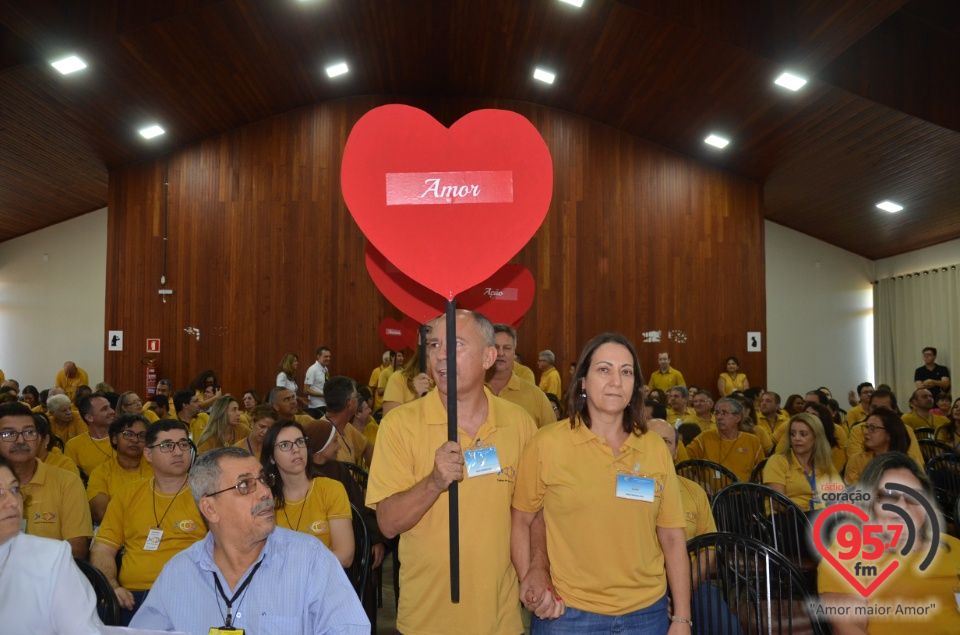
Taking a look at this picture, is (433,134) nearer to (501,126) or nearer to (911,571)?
(501,126)

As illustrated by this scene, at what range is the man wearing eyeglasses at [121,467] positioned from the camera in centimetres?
357

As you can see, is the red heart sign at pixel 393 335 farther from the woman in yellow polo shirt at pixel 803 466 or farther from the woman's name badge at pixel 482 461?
the woman's name badge at pixel 482 461

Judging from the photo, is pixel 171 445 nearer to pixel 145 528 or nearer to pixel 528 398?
pixel 145 528

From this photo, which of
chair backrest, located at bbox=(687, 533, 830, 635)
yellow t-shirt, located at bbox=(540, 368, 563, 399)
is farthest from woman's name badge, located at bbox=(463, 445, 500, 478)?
yellow t-shirt, located at bbox=(540, 368, 563, 399)

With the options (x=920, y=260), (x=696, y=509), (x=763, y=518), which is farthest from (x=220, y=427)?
(x=920, y=260)

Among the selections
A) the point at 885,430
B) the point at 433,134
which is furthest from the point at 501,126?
the point at 885,430

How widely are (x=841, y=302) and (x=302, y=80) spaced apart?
1044 cm

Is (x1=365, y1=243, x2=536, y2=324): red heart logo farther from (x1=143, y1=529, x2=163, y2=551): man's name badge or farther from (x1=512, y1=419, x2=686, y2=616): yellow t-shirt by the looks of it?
(x1=143, y1=529, x2=163, y2=551): man's name badge

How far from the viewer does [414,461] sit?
2.04 metres

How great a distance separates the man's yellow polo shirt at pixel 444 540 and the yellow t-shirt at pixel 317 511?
92 cm

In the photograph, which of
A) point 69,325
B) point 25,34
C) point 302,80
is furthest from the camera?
point 69,325

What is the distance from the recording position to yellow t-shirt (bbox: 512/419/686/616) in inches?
73.5

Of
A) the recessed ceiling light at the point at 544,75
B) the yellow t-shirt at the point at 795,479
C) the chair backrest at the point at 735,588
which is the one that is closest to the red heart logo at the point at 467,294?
the chair backrest at the point at 735,588

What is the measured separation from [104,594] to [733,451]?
3.90 m
